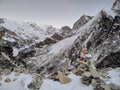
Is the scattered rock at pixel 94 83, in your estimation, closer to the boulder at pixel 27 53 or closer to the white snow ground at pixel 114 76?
the white snow ground at pixel 114 76

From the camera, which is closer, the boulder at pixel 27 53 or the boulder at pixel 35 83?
the boulder at pixel 35 83

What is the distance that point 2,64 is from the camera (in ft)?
140

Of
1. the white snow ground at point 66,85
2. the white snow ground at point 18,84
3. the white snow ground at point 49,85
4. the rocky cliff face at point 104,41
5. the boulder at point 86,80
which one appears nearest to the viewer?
the white snow ground at point 66,85

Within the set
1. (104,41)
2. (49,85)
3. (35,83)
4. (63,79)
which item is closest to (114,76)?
(63,79)

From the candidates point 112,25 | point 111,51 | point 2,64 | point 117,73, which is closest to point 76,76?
point 117,73

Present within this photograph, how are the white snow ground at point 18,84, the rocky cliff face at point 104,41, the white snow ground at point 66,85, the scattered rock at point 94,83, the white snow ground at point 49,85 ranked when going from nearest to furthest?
1. the scattered rock at point 94,83
2. the white snow ground at point 66,85
3. the white snow ground at point 49,85
4. the white snow ground at point 18,84
5. the rocky cliff face at point 104,41

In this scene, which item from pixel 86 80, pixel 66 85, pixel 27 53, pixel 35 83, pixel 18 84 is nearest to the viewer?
pixel 86 80

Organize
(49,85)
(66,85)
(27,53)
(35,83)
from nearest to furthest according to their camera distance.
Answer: (66,85)
(49,85)
(35,83)
(27,53)

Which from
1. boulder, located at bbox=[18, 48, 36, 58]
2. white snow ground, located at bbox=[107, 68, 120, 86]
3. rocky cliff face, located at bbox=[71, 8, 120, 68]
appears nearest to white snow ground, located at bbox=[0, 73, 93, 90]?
white snow ground, located at bbox=[107, 68, 120, 86]

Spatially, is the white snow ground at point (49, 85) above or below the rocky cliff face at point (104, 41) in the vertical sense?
below

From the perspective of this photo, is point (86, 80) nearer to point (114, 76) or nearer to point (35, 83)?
point (114, 76)

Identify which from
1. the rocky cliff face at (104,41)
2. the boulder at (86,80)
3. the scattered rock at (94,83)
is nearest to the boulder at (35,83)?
the boulder at (86,80)

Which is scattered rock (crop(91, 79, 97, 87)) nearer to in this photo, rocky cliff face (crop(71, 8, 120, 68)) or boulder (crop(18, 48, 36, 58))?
rocky cliff face (crop(71, 8, 120, 68))

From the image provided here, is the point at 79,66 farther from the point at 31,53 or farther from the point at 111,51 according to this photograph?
the point at 31,53
